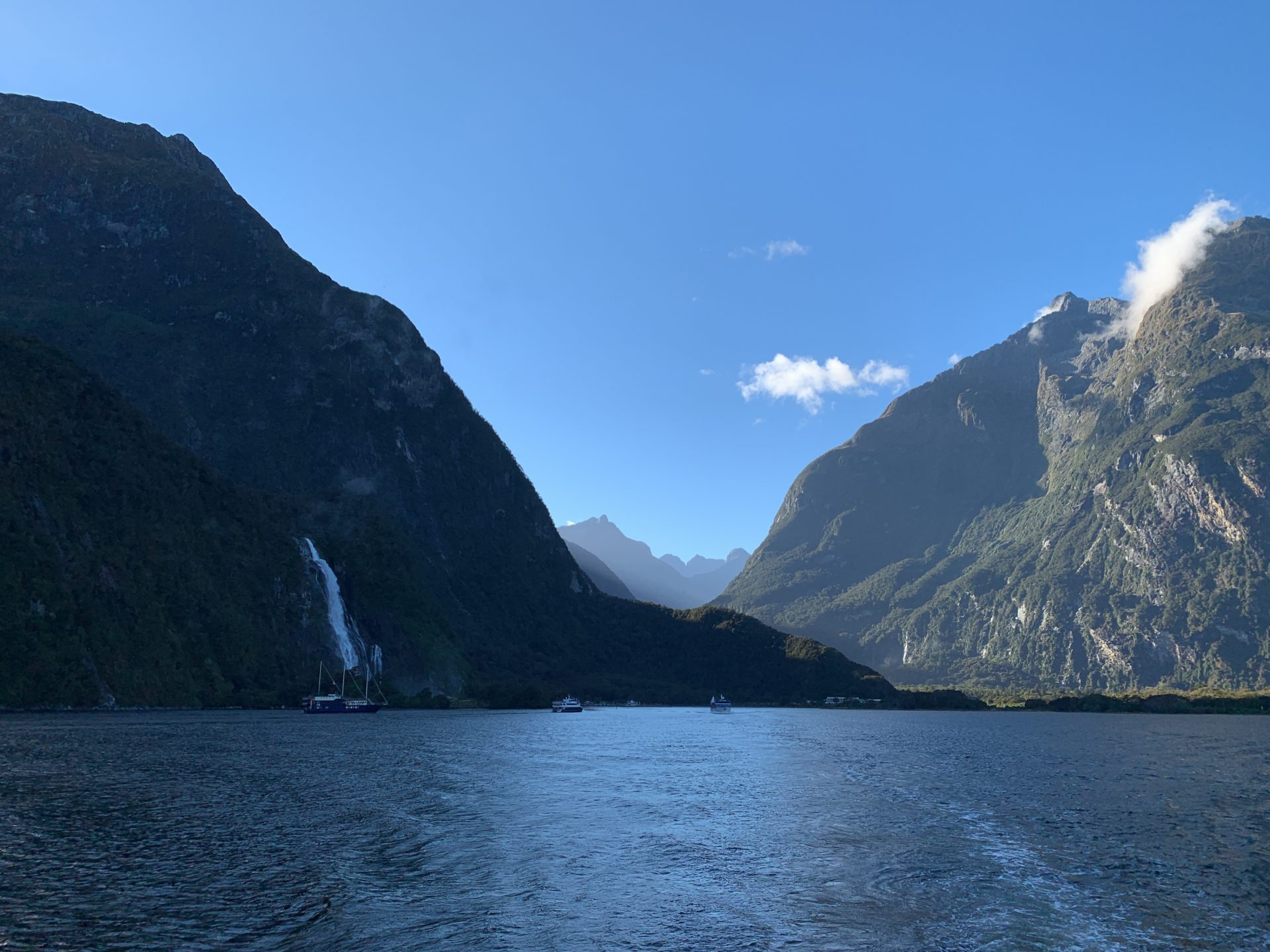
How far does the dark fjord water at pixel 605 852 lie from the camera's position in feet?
102

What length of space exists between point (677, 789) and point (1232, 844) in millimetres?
36480

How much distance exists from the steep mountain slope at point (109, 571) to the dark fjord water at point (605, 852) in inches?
1766

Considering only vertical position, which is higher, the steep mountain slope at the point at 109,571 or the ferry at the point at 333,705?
the steep mountain slope at the point at 109,571

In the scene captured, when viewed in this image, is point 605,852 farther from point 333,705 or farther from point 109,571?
point 333,705

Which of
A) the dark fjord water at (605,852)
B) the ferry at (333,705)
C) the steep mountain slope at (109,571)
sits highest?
the steep mountain slope at (109,571)

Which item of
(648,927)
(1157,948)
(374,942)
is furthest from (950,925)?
(374,942)

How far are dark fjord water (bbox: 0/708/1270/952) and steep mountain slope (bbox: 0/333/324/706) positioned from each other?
4485 centimetres

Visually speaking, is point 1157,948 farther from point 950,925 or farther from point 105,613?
point 105,613

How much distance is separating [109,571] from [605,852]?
138 meters

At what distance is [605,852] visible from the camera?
45250 millimetres

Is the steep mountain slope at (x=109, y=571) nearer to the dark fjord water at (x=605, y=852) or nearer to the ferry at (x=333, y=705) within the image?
the ferry at (x=333, y=705)

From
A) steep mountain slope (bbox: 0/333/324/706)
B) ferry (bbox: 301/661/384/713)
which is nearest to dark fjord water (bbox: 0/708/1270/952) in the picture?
steep mountain slope (bbox: 0/333/324/706)

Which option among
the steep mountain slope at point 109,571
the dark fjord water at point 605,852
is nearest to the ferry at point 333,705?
the steep mountain slope at point 109,571

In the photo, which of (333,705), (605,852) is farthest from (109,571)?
(605,852)
